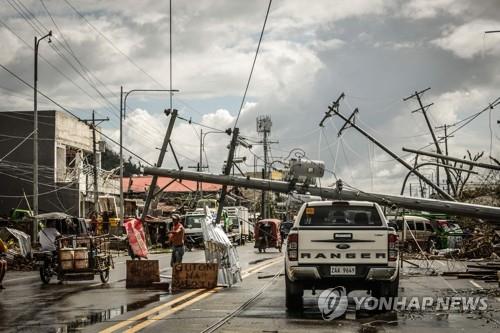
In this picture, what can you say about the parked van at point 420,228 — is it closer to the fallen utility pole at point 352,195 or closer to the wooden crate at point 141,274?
the fallen utility pole at point 352,195

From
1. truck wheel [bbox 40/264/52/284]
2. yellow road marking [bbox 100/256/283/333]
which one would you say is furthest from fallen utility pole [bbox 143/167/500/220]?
yellow road marking [bbox 100/256/283/333]

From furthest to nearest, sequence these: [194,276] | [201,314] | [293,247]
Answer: [194,276] < [293,247] < [201,314]

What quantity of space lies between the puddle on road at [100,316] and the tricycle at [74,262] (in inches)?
227

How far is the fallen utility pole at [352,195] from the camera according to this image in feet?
85.1

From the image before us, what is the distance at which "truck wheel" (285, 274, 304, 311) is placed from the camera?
1344cm

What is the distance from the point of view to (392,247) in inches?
525

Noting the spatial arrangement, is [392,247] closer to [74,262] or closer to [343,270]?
[343,270]

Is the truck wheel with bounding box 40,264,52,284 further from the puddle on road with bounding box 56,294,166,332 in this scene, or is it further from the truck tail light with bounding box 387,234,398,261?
the truck tail light with bounding box 387,234,398,261

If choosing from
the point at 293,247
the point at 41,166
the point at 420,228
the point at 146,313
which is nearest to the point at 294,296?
the point at 293,247

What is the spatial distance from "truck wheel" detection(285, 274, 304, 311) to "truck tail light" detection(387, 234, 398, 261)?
5.61 ft

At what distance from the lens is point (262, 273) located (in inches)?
939

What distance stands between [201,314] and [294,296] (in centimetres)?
192

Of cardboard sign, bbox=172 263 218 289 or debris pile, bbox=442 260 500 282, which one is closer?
cardboard sign, bbox=172 263 218 289

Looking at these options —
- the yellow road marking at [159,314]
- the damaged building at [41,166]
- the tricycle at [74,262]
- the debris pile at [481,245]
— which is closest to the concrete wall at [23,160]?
the damaged building at [41,166]
